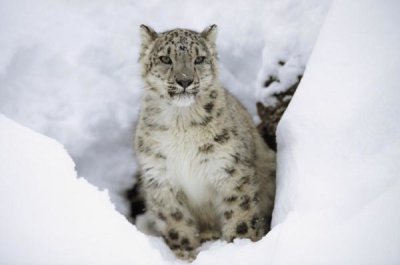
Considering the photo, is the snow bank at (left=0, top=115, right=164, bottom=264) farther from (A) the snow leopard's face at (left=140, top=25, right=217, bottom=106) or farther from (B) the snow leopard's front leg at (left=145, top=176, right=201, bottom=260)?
(B) the snow leopard's front leg at (left=145, top=176, right=201, bottom=260)

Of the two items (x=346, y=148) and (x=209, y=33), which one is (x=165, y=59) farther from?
(x=346, y=148)

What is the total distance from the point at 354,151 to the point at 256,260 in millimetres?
1202

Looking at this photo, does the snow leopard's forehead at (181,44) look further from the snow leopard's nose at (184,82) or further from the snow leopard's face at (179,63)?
the snow leopard's nose at (184,82)

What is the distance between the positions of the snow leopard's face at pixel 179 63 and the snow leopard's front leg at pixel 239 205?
103 cm

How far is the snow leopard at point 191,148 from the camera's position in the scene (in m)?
5.28

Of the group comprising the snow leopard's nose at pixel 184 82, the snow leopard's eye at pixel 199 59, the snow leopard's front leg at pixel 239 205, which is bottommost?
the snow leopard's front leg at pixel 239 205

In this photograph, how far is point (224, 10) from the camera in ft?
24.0

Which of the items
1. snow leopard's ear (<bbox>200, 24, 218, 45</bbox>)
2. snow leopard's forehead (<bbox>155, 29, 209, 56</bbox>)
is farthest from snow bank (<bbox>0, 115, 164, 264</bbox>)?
snow leopard's ear (<bbox>200, 24, 218, 45</bbox>)

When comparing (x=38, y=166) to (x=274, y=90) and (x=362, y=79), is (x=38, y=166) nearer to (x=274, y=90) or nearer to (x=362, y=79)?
(x=362, y=79)

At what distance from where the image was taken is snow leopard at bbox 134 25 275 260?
5.28 m

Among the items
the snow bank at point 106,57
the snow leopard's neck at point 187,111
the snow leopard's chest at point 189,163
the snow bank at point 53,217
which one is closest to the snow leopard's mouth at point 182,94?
the snow leopard's neck at point 187,111

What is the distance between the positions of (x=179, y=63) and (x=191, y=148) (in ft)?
3.10

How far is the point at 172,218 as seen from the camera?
5.66 meters

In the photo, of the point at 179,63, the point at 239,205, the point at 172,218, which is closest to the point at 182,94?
the point at 179,63
